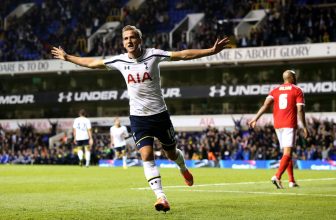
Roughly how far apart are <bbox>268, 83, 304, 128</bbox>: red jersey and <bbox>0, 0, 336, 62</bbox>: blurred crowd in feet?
96.4

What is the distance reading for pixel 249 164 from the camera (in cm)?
3609

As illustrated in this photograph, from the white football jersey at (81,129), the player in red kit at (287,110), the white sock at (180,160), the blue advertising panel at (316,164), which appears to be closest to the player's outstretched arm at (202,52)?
the white sock at (180,160)

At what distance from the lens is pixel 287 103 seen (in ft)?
51.6

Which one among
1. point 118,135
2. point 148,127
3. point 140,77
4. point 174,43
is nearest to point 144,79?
point 140,77

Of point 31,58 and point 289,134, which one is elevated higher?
point 31,58

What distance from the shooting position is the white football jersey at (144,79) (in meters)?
10.8

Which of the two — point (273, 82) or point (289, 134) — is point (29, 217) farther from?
point (273, 82)

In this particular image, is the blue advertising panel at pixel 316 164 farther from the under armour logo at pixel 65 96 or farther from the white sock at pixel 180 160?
the under armour logo at pixel 65 96

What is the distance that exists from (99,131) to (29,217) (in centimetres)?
4389

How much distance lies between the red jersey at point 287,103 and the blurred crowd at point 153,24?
96.4ft

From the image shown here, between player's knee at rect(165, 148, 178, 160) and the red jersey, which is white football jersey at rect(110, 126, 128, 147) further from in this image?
player's knee at rect(165, 148, 178, 160)

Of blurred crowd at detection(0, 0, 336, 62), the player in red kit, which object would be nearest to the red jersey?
the player in red kit

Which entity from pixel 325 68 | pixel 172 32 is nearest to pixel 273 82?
→ pixel 325 68

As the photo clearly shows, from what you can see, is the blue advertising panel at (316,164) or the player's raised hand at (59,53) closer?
the player's raised hand at (59,53)
